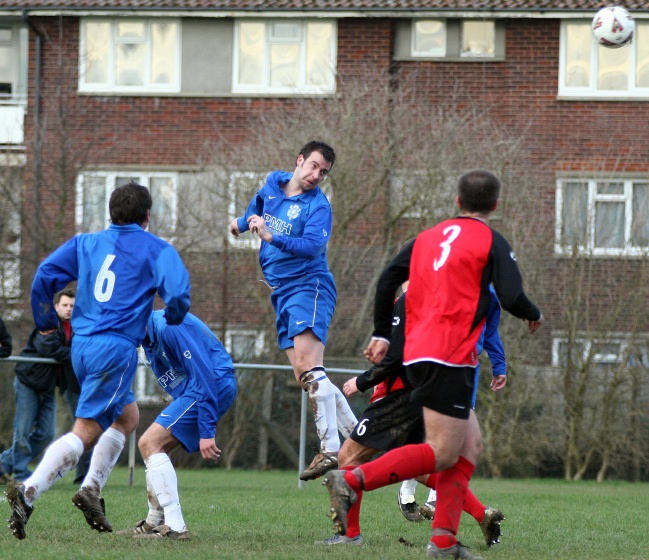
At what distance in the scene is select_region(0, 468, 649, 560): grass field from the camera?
6.65 m

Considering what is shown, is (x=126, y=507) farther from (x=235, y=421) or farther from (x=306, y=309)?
(x=235, y=421)

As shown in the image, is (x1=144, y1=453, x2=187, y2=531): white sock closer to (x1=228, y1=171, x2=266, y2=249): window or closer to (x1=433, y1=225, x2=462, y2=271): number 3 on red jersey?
(x1=433, y1=225, x2=462, y2=271): number 3 on red jersey

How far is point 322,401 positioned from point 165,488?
1530mm

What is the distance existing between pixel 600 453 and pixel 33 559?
12957 mm

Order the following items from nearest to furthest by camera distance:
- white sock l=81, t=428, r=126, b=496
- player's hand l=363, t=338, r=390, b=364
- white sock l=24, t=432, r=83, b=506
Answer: player's hand l=363, t=338, r=390, b=364 < white sock l=24, t=432, r=83, b=506 < white sock l=81, t=428, r=126, b=496

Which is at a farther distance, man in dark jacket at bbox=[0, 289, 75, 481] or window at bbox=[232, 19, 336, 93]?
window at bbox=[232, 19, 336, 93]

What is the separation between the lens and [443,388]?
20.2ft

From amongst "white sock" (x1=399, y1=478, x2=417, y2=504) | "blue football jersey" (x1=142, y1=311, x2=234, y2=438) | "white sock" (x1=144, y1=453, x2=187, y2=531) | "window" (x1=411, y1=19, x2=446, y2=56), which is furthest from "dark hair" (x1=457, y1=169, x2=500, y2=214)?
"window" (x1=411, y1=19, x2=446, y2=56)

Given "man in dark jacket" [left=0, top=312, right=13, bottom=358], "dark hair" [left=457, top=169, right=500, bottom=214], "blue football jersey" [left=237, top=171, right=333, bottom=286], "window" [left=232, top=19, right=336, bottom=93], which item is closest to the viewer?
"dark hair" [left=457, top=169, right=500, bottom=214]

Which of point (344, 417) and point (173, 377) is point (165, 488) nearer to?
point (173, 377)

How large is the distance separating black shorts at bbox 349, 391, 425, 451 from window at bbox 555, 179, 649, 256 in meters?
12.1

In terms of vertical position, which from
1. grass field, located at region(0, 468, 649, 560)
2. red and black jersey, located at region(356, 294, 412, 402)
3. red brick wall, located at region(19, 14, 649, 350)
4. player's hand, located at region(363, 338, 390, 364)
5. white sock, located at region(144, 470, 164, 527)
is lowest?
grass field, located at region(0, 468, 649, 560)

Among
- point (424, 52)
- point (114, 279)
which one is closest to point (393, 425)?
point (114, 279)

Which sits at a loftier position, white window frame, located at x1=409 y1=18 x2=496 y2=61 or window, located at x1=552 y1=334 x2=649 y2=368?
white window frame, located at x1=409 y1=18 x2=496 y2=61
